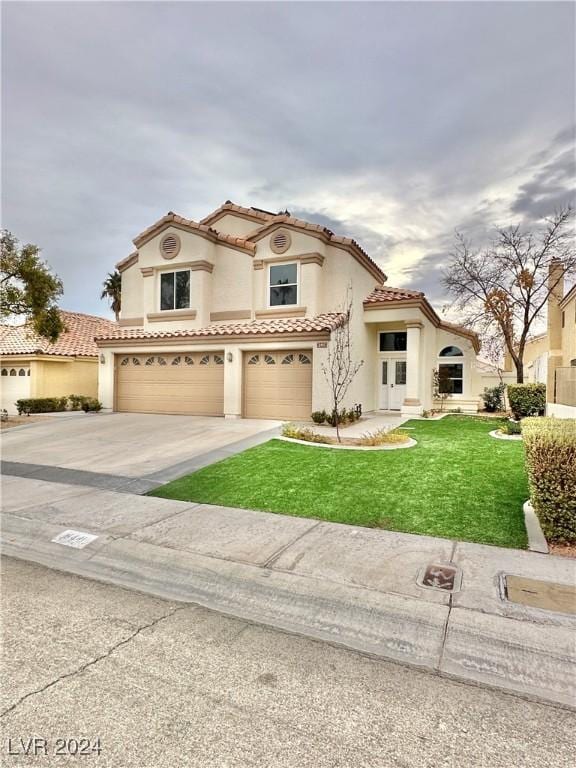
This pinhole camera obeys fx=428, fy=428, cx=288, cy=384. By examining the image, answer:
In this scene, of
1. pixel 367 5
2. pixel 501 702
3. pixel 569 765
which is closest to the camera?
pixel 569 765

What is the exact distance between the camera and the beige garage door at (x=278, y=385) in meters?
15.8

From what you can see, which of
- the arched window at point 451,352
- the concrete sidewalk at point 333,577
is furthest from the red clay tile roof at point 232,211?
the concrete sidewalk at point 333,577

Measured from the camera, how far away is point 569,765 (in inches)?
87.0

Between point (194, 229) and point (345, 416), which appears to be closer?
point (345, 416)

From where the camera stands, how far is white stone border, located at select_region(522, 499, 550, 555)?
197 inches

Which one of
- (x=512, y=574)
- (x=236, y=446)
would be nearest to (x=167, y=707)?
(x=512, y=574)

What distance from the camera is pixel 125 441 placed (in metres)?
12.2

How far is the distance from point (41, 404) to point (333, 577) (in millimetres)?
20895

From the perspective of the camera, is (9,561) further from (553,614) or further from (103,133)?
(103,133)

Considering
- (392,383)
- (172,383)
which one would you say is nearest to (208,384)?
(172,383)

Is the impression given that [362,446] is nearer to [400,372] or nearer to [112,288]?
[400,372]

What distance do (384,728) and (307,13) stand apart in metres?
12.1

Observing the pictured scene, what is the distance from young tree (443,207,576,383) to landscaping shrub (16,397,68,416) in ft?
65.0

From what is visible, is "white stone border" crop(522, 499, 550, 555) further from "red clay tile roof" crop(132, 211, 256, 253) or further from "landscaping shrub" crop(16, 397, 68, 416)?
"landscaping shrub" crop(16, 397, 68, 416)
